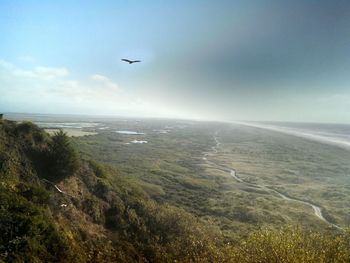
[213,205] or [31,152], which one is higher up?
[31,152]

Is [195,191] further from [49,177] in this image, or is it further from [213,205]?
[49,177]

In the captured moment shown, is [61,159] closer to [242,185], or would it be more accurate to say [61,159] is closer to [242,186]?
[242,186]

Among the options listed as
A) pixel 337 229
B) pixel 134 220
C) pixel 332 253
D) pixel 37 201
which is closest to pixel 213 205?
pixel 337 229

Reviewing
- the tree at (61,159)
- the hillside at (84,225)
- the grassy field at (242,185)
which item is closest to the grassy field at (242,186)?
the grassy field at (242,185)

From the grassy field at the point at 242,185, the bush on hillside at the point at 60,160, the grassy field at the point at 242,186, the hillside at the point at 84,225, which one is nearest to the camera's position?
the hillside at the point at 84,225

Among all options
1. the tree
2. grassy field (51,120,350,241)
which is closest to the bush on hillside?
the tree

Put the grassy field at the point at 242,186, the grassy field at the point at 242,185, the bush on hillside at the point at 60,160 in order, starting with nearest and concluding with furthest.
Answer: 1. the bush on hillside at the point at 60,160
2. the grassy field at the point at 242,186
3. the grassy field at the point at 242,185

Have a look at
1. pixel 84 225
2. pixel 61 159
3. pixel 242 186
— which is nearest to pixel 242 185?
pixel 242 186

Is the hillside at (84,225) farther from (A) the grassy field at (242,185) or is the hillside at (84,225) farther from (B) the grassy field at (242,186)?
(A) the grassy field at (242,185)

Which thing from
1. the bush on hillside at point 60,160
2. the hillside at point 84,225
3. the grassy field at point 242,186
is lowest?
the grassy field at point 242,186
